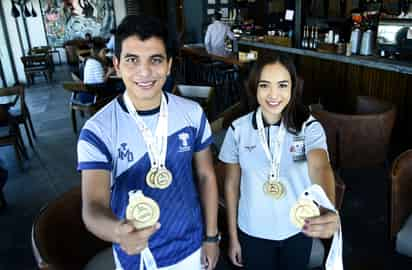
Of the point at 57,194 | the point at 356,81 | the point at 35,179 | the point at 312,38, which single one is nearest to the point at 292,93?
the point at 57,194

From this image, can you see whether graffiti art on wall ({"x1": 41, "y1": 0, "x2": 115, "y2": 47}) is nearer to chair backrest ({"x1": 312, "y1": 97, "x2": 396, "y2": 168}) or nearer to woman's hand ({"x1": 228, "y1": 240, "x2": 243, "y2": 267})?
chair backrest ({"x1": 312, "y1": 97, "x2": 396, "y2": 168})

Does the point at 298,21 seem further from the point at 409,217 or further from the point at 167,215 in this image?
the point at 167,215

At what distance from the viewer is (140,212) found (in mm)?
869

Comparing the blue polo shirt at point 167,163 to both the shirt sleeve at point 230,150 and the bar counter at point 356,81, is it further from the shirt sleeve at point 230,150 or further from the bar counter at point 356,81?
the bar counter at point 356,81

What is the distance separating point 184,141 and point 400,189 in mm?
1212

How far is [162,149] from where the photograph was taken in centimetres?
112

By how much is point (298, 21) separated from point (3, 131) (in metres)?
4.22

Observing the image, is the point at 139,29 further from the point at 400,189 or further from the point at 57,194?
the point at 57,194

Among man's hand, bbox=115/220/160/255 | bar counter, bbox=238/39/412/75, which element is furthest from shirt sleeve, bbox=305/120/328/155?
bar counter, bbox=238/39/412/75

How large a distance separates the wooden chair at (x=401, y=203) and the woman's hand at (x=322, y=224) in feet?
3.01

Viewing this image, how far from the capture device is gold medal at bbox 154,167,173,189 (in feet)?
3.64

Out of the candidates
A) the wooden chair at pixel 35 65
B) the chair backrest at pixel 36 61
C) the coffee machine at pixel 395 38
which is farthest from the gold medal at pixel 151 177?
the chair backrest at pixel 36 61

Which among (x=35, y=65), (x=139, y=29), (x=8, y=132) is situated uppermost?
(x=139, y=29)

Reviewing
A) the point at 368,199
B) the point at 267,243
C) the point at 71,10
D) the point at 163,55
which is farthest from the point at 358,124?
the point at 71,10
